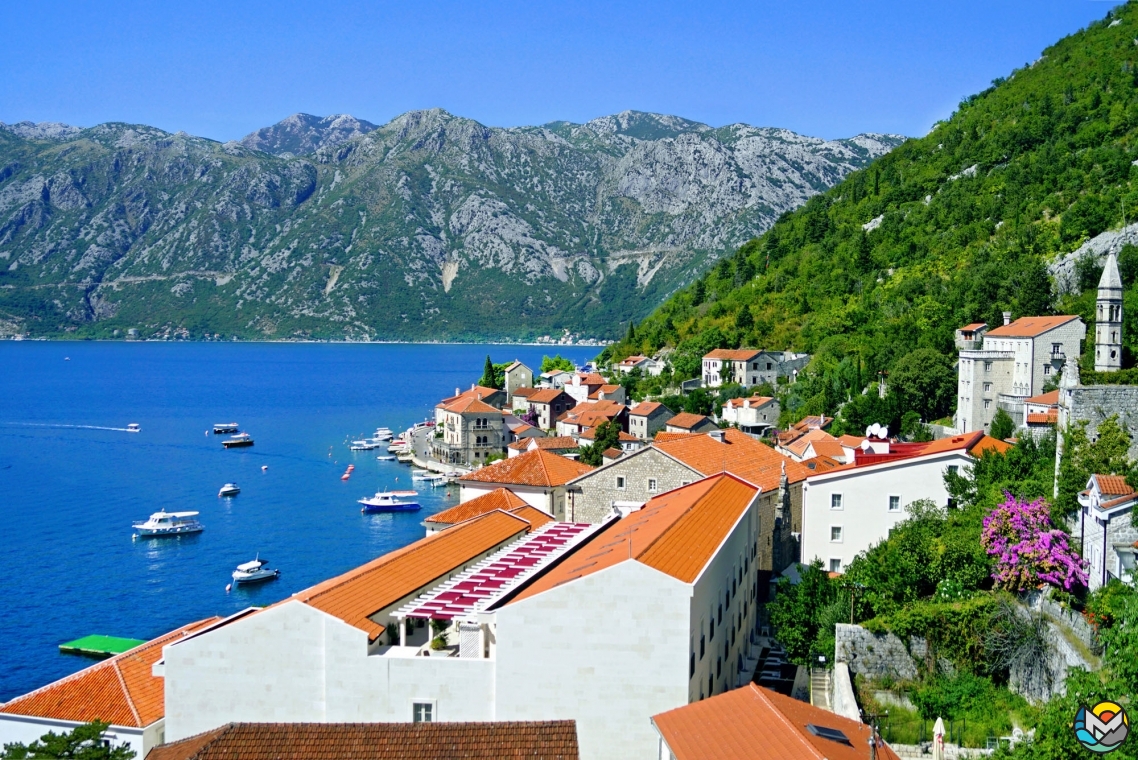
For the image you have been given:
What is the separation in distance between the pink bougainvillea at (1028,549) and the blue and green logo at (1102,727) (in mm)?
8601

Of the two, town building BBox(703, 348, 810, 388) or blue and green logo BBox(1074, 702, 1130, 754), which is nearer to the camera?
blue and green logo BBox(1074, 702, 1130, 754)

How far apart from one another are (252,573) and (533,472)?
17.5 metres

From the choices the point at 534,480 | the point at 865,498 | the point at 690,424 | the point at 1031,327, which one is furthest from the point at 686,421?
the point at 865,498

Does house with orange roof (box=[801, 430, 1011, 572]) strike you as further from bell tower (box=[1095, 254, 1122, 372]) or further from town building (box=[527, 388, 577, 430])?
town building (box=[527, 388, 577, 430])

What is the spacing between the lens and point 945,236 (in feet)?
262

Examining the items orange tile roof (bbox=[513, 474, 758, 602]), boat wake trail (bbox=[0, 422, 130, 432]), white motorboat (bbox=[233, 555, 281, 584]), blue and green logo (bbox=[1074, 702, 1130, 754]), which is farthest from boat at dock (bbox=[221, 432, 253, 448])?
blue and green logo (bbox=[1074, 702, 1130, 754])

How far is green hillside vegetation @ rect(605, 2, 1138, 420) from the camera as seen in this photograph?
63969 mm

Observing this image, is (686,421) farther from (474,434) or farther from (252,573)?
(252,573)

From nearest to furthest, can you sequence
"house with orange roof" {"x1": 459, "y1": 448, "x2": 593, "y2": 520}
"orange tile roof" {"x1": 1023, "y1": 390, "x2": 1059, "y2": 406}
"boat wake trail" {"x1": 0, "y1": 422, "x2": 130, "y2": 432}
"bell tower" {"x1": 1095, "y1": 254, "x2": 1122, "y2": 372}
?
"house with orange roof" {"x1": 459, "y1": 448, "x2": 593, "y2": 520}, "orange tile roof" {"x1": 1023, "y1": 390, "x2": 1059, "y2": 406}, "bell tower" {"x1": 1095, "y1": 254, "x2": 1122, "y2": 372}, "boat wake trail" {"x1": 0, "y1": 422, "x2": 130, "y2": 432}

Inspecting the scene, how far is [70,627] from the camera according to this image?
40.0 m

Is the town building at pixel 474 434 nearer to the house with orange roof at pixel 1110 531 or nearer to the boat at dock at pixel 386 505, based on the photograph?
the boat at dock at pixel 386 505

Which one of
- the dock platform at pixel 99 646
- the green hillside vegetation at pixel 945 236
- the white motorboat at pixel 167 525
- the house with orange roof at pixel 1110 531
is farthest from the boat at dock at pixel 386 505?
the house with orange roof at pixel 1110 531

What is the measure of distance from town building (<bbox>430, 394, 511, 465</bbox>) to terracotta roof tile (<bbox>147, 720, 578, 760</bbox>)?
61166 millimetres

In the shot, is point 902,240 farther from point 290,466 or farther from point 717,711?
point 717,711
